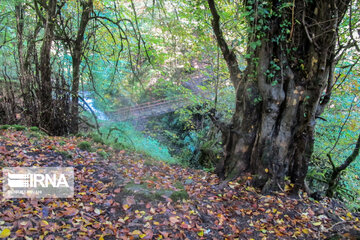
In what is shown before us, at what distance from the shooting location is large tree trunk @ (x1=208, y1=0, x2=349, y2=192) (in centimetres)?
345

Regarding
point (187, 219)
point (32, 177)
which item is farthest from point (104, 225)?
point (32, 177)

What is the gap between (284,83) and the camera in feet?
12.0

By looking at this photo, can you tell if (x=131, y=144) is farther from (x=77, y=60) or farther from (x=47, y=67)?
(x=47, y=67)

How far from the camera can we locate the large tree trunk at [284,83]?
3.45 meters

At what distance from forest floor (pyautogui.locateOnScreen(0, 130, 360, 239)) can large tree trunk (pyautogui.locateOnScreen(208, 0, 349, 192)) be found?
0.48m

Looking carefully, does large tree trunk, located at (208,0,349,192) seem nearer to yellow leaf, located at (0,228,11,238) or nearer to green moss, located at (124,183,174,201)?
green moss, located at (124,183,174,201)

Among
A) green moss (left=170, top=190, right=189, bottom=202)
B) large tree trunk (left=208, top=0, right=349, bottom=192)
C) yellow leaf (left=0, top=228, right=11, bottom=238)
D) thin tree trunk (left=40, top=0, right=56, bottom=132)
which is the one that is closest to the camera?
yellow leaf (left=0, top=228, right=11, bottom=238)

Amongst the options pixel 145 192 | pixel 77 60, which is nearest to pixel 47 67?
pixel 77 60

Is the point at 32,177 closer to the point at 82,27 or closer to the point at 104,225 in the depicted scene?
the point at 104,225

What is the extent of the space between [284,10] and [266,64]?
891mm

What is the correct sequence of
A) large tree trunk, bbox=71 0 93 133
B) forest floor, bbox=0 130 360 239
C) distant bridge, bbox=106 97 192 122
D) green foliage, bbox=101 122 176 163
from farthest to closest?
distant bridge, bbox=106 97 192 122
green foliage, bbox=101 122 176 163
large tree trunk, bbox=71 0 93 133
forest floor, bbox=0 130 360 239

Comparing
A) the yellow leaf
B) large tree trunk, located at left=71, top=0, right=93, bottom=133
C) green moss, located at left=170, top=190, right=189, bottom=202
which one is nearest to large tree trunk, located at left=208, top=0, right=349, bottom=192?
green moss, located at left=170, top=190, right=189, bottom=202

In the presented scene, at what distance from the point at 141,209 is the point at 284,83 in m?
3.03

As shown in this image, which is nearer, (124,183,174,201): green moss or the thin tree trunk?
(124,183,174,201): green moss
